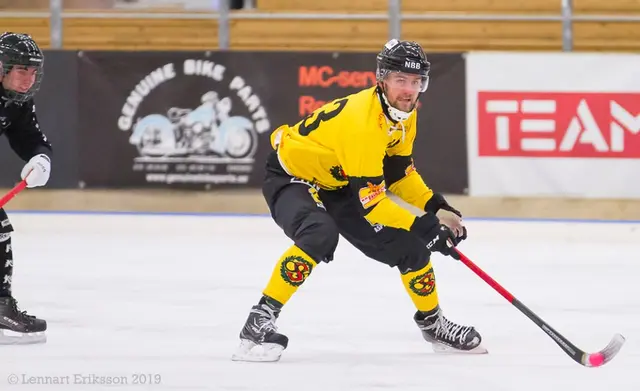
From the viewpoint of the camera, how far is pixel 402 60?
3.56 m

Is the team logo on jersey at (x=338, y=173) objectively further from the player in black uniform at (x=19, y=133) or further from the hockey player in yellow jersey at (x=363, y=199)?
the player in black uniform at (x=19, y=133)

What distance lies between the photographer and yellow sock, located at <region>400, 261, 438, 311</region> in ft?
12.6

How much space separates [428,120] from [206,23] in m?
2.34

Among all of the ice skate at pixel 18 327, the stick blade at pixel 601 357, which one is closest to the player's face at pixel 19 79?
the ice skate at pixel 18 327

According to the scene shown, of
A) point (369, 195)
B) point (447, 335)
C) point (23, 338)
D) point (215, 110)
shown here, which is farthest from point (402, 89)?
point (215, 110)

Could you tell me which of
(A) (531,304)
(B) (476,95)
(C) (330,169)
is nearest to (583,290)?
(A) (531,304)

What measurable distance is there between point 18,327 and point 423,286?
1.53 metres

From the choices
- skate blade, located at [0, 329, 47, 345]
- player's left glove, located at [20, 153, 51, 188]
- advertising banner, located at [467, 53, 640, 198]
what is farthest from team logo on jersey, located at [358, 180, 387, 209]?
advertising banner, located at [467, 53, 640, 198]

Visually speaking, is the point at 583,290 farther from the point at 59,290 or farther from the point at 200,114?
the point at 200,114

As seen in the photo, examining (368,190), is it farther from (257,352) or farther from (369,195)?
(257,352)

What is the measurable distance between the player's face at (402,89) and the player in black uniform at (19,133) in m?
1.32

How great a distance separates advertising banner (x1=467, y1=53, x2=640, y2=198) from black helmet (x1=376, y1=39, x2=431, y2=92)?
467 cm

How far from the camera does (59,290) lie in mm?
5133

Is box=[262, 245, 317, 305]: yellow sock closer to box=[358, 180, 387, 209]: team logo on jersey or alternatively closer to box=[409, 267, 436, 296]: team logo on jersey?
box=[358, 180, 387, 209]: team logo on jersey
